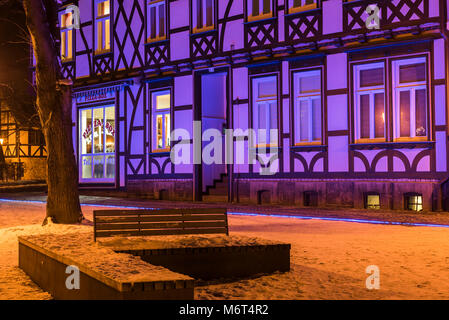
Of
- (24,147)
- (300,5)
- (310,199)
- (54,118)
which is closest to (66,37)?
(300,5)

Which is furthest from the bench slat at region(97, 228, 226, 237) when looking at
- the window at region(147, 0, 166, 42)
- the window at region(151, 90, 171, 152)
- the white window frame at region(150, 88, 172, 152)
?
the window at region(147, 0, 166, 42)

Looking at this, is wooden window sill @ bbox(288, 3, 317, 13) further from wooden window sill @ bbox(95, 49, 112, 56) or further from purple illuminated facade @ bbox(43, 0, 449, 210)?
wooden window sill @ bbox(95, 49, 112, 56)

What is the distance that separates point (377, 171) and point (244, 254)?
974 cm

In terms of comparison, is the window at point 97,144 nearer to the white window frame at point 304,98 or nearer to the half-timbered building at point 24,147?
the white window frame at point 304,98

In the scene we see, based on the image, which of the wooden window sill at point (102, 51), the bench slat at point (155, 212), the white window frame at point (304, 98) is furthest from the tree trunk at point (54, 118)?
the wooden window sill at point (102, 51)

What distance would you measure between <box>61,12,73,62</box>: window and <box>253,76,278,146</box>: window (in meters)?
10.8

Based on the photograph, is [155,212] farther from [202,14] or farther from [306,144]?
[202,14]

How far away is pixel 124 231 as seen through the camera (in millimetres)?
7582

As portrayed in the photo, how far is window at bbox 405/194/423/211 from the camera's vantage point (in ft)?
49.2

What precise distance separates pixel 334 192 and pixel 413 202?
2.26 m

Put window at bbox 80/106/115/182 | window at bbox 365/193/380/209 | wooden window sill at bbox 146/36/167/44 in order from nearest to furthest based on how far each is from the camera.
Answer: window at bbox 365/193/380/209
wooden window sill at bbox 146/36/167/44
window at bbox 80/106/115/182

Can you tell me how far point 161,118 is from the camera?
70.7 feet
